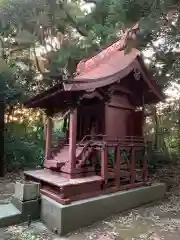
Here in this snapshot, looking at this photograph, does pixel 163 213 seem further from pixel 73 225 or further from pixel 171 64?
pixel 171 64

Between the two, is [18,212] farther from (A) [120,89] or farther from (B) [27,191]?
(A) [120,89]

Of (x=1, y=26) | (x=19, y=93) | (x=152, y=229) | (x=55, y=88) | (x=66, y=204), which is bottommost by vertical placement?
(x=152, y=229)

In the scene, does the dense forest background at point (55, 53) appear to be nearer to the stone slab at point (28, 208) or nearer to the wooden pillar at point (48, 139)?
the wooden pillar at point (48, 139)

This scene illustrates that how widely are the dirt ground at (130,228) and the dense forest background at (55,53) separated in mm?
4513

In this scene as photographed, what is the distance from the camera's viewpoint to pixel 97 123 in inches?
260

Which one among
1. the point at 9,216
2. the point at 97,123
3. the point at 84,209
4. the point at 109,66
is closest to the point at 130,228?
the point at 84,209

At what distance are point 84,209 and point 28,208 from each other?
1.27 metres

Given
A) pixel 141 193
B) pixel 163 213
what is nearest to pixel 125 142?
pixel 141 193

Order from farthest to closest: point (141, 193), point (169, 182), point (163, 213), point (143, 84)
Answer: point (169, 182), point (143, 84), point (141, 193), point (163, 213)

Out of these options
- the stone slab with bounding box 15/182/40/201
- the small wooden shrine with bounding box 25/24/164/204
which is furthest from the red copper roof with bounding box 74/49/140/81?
the stone slab with bounding box 15/182/40/201

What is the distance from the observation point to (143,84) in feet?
23.7

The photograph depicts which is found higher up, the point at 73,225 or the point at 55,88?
the point at 55,88

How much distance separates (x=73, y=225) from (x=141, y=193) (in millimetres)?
2414

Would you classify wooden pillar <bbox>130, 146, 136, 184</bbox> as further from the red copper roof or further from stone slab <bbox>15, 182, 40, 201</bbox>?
stone slab <bbox>15, 182, 40, 201</bbox>
